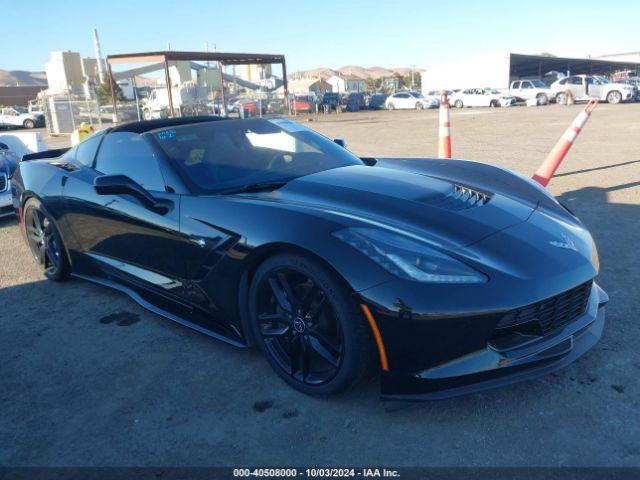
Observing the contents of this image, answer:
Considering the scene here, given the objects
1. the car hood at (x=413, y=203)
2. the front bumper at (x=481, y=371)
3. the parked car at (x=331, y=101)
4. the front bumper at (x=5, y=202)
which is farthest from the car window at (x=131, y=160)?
the parked car at (x=331, y=101)

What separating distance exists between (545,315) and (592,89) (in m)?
33.3

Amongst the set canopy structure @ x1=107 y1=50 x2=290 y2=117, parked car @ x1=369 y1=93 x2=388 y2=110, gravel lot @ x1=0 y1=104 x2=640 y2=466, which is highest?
canopy structure @ x1=107 y1=50 x2=290 y2=117

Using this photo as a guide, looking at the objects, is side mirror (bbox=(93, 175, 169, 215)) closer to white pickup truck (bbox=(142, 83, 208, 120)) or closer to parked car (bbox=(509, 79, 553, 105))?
white pickup truck (bbox=(142, 83, 208, 120))

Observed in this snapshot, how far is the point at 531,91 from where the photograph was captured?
33.0 m

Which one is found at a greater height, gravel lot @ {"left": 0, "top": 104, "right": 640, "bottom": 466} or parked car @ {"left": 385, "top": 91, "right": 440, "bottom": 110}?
parked car @ {"left": 385, "top": 91, "right": 440, "bottom": 110}

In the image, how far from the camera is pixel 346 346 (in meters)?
2.31

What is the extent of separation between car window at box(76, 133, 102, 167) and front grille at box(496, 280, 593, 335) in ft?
10.2

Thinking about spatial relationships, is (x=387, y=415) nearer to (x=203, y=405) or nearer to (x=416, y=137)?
(x=203, y=405)

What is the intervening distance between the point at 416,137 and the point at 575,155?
5792 millimetres

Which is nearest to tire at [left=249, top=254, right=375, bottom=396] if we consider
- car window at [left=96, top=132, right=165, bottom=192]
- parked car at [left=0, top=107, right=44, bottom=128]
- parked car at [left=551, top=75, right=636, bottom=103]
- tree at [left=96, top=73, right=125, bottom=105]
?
car window at [left=96, top=132, right=165, bottom=192]

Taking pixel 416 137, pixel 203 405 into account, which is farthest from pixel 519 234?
pixel 416 137

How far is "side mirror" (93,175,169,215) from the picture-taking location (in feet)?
10.2

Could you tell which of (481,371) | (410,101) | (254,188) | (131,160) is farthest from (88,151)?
(410,101)

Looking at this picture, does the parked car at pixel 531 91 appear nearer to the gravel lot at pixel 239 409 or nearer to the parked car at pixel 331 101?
the parked car at pixel 331 101
